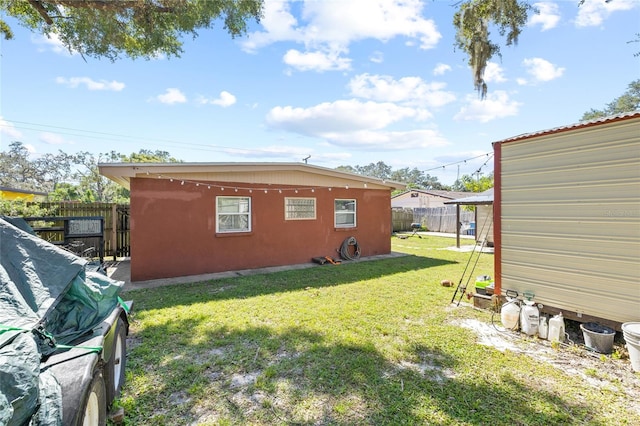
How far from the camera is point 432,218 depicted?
2144 cm

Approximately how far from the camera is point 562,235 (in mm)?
4234

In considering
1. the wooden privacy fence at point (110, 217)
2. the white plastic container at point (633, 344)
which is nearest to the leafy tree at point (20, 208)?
the wooden privacy fence at point (110, 217)

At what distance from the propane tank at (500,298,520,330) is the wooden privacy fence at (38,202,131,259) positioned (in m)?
10.5

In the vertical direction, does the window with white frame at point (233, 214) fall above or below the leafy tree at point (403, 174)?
below

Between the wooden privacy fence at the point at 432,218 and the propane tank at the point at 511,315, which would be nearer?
the propane tank at the point at 511,315

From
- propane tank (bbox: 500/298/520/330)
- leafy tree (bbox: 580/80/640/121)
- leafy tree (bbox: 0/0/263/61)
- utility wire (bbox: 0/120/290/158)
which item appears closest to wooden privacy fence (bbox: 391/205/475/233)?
propane tank (bbox: 500/298/520/330)

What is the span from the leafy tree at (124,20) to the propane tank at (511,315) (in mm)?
7406

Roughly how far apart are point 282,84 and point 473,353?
11.8 meters

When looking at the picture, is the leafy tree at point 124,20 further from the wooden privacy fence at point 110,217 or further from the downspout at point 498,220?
the downspout at point 498,220

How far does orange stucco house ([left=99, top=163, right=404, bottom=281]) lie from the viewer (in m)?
6.90

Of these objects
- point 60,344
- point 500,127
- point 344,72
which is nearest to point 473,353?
point 60,344

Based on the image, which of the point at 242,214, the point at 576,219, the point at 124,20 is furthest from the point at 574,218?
the point at 124,20

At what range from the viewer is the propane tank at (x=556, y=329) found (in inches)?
152

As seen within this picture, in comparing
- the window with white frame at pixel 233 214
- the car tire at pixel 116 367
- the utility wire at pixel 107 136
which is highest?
the utility wire at pixel 107 136
